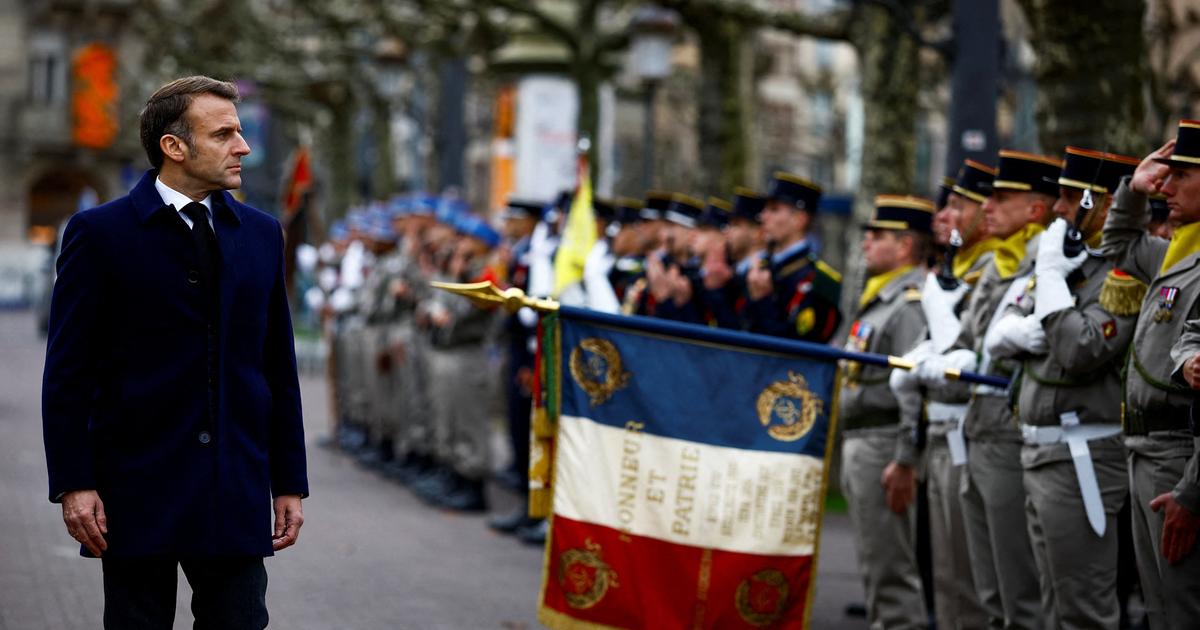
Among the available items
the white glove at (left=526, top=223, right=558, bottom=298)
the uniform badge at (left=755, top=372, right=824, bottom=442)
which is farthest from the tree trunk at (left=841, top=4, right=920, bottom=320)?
the uniform badge at (left=755, top=372, right=824, bottom=442)

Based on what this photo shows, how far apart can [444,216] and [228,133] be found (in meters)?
10.0

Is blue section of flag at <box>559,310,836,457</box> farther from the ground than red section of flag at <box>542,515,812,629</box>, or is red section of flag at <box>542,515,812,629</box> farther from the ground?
blue section of flag at <box>559,310,836,457</box>

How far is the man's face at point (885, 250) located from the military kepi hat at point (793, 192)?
0.63 meters

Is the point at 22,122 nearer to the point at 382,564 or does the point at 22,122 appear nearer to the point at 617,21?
the point at 617,21

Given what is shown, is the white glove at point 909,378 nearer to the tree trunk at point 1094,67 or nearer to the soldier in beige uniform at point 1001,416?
the soldier in beige uniform at point 1001,416

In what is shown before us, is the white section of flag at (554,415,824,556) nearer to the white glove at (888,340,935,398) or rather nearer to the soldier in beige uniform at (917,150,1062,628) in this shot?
the white glove at (888,340,935,398)

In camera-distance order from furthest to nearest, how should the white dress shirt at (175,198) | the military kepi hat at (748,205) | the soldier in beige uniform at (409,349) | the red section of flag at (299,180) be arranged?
the red section of flag at (299,180) < the soldier in beige uniform at (409,349) < the military kepi hat at (748,205) < the white dress shirt at (175,198)

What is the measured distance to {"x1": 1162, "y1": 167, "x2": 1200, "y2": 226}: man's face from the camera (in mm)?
5746

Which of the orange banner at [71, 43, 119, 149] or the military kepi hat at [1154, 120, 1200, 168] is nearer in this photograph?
the military kepi hat at [1154, 120, 1200, 168]

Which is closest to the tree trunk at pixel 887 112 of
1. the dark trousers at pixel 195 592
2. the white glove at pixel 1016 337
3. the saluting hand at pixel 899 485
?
the saluting hand at pixel 899 485

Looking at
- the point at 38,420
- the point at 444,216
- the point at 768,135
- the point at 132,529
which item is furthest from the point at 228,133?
the point at 768,135

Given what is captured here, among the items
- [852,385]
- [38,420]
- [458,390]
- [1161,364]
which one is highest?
[1161,364]

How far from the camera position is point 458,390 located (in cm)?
1397

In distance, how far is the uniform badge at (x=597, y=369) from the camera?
25.6ft
